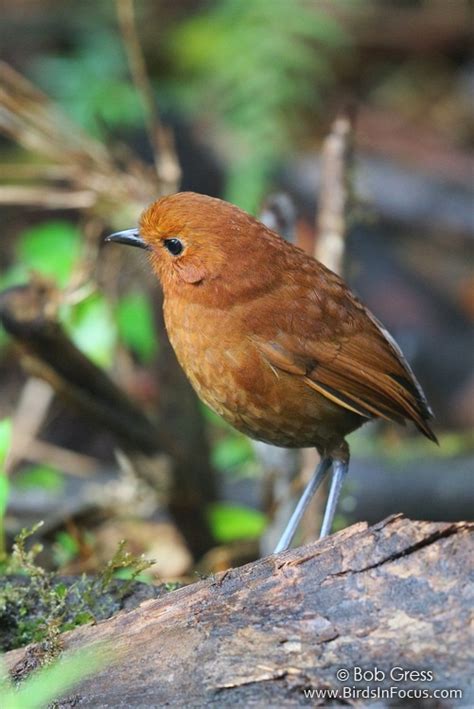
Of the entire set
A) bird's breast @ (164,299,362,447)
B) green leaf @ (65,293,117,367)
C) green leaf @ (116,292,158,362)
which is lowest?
bird's breast @ (164,299,362,447)

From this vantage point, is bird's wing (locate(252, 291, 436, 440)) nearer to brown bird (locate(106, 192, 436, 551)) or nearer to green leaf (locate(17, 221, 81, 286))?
brown bird (locate(106, 192, 436, 551))

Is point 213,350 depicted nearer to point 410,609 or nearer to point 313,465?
point 410,609

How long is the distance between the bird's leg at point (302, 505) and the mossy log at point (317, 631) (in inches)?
29.5

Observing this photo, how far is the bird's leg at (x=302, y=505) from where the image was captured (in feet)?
11.1

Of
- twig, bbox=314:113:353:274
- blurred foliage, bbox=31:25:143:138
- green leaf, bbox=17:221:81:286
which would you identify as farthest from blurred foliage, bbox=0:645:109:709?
blurred foliage, bbox=31:25:143:138

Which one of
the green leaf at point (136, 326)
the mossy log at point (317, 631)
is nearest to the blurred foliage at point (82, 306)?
the green leaf at point (136, 326)

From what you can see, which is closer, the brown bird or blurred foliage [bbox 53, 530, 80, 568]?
the brown bird

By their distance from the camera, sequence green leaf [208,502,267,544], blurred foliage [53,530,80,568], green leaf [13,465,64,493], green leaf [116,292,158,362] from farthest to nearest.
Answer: green leaf [116,292,158,362] < green leaf [13,465,64,493] < green leaf [208,502,267,544] < blurred foliage [53,530,80,568]

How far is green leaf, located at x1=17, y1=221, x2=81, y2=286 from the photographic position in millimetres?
6574

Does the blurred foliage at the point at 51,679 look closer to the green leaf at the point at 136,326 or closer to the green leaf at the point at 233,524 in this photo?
the green leaf at the point at 233,524

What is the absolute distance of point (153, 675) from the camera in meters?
2.45

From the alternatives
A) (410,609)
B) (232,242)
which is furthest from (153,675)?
(232,242)

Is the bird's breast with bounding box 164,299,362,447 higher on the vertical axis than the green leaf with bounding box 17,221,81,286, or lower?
lower

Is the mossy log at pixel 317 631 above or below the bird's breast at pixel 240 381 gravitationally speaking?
below
